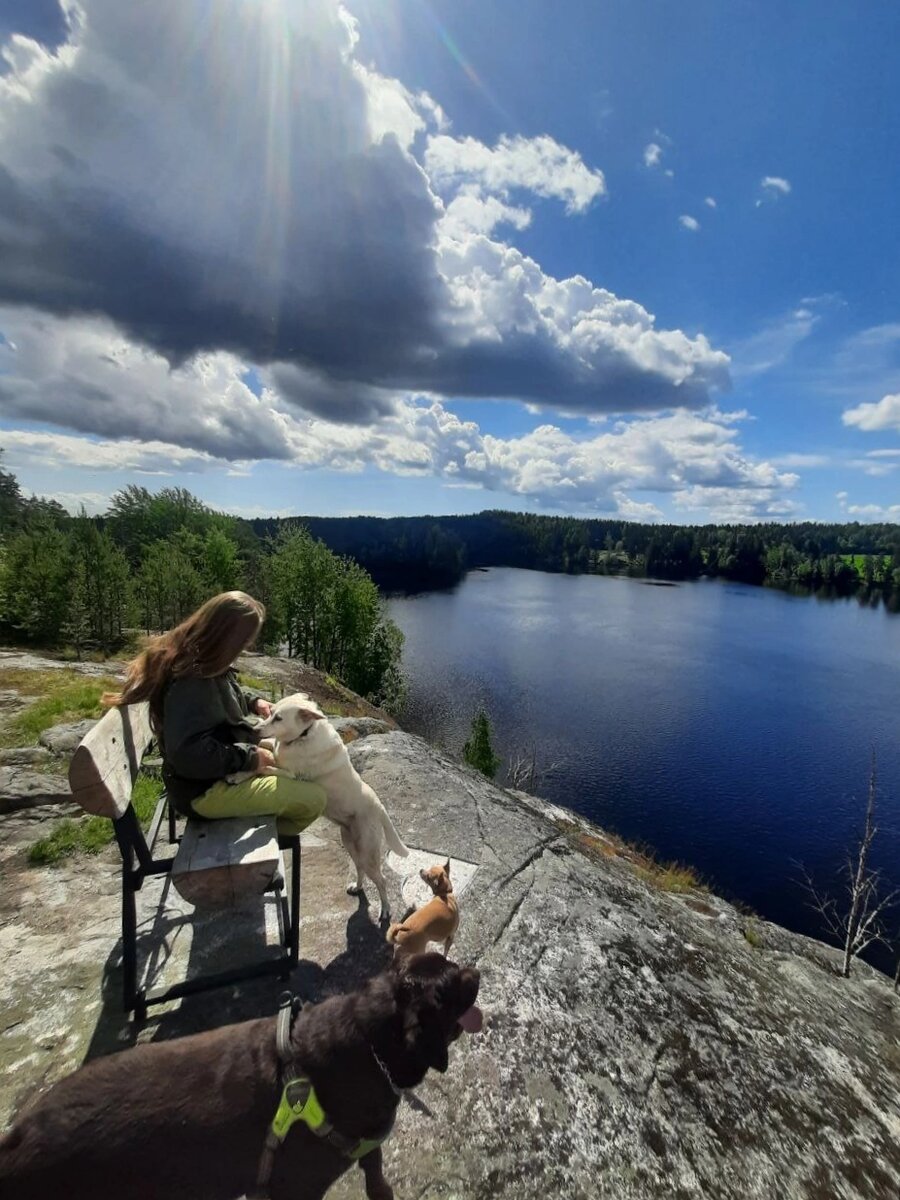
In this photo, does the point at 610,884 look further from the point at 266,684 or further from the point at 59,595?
the point at 59,595

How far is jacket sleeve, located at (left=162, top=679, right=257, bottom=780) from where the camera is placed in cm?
348

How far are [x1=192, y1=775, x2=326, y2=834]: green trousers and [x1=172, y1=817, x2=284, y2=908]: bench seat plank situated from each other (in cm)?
26

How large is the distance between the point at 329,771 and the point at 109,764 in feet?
4.73

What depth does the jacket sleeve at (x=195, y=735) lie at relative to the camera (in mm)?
3482

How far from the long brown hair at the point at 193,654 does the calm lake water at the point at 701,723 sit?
24433mm

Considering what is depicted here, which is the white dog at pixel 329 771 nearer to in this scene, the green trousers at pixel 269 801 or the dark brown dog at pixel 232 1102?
the green trousers at pixel 269 801

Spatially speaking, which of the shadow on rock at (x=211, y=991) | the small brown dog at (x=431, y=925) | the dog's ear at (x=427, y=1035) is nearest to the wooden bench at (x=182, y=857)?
the shadow on rock at (x=211, y=991)

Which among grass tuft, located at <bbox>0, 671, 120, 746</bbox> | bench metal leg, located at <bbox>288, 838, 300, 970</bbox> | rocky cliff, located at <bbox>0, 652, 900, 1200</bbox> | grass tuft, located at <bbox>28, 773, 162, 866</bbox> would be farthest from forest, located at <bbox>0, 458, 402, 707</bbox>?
bench metal leg, located at <bbox>288, 838, 300, 970</bbox>

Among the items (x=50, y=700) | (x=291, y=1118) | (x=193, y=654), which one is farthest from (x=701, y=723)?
(x=291, y=1118)

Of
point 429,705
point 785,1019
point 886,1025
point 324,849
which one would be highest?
point 324,849

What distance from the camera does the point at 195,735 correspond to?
11.5 ft

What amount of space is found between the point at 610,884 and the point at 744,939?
8.78 feet

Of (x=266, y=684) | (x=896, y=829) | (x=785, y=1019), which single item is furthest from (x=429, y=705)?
(x=785, y=1019)

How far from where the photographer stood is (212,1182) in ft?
6.38
